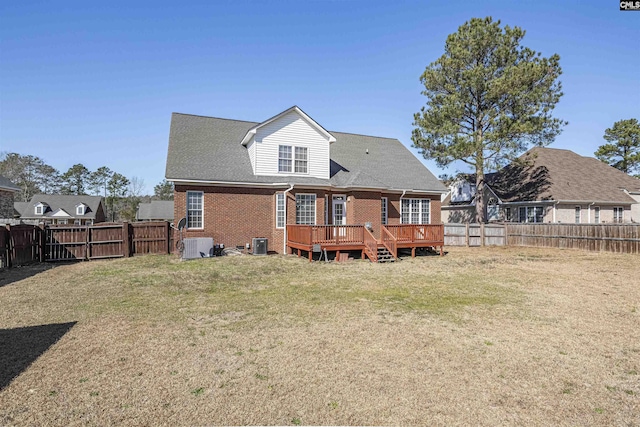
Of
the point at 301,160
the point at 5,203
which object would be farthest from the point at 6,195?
the point at 301,160

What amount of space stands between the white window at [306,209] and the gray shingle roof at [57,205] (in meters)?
47.5

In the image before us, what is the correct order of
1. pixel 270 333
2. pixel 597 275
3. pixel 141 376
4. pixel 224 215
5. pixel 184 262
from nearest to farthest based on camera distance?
pixel 141 376
pixel 270 333
pixel 597 275
pixel 184 262
pixel 224 215

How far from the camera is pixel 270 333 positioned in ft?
18.6

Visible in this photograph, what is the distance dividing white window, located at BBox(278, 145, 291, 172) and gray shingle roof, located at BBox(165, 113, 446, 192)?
0.61 metres

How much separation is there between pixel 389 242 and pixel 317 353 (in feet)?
37.1

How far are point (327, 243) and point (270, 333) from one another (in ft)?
29.6

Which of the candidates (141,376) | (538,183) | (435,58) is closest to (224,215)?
(141,376)

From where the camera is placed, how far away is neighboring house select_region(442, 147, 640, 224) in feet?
85.1

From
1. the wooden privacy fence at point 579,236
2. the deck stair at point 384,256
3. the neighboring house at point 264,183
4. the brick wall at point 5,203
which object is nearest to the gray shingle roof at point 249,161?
the neighboring house at point 264,183

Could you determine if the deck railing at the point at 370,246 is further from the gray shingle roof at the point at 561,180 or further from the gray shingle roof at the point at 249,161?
the gray shingle roof at the point at 561,180

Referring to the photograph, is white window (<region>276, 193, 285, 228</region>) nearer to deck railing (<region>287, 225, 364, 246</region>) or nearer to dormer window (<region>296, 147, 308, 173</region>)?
deck railing (<region>287, 225, 364, 246</region>)

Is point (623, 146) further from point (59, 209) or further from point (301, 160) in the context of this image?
point (59, 209)

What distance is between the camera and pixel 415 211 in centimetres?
2130

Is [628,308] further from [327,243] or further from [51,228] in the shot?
[51,228]
